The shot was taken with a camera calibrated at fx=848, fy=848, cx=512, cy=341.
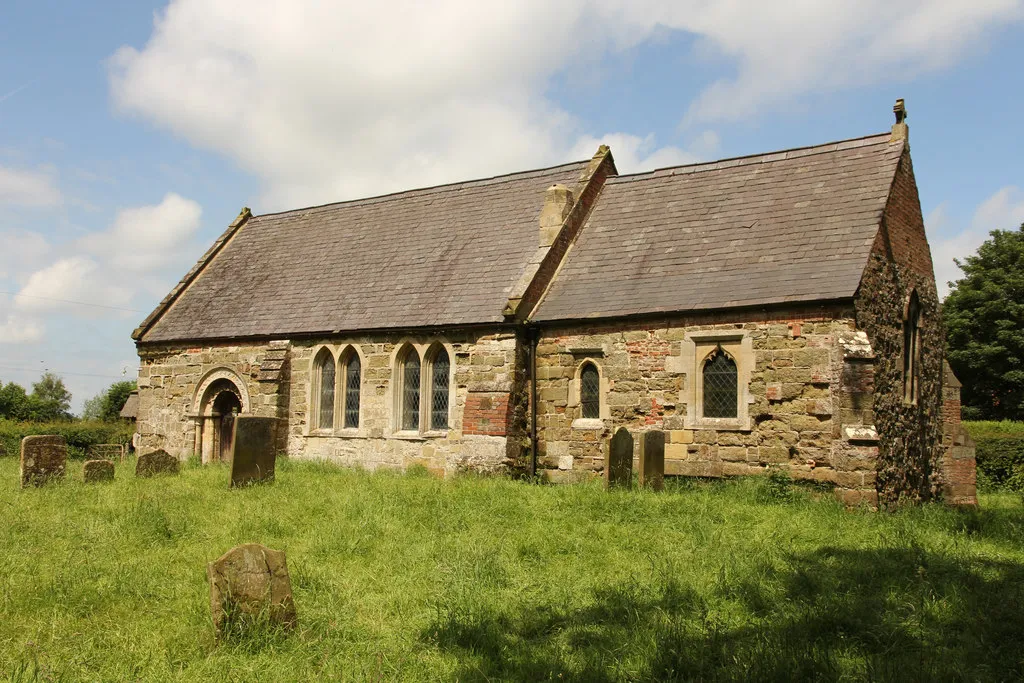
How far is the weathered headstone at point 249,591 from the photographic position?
724 cm

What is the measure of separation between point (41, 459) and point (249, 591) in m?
10.3

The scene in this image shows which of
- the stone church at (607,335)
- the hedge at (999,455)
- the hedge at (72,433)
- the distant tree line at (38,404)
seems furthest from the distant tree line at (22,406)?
the hedge at (999,455)

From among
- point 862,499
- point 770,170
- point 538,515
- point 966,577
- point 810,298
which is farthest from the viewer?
point 770,170

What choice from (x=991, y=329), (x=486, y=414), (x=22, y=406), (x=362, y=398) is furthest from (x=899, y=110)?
(x=22, y=406)

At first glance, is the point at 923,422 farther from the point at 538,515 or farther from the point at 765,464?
the point at 538,515

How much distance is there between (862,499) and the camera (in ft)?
46.0

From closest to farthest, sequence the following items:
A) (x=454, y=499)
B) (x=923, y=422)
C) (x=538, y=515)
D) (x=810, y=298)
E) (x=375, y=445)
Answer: (x=538, y=515) < (x=454, y=499) < (x=810, y=298) < (x=923, y=422) < (x=375, y=445)

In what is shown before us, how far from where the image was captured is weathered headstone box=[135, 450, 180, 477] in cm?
1716

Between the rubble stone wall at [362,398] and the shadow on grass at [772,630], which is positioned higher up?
the rubble stone wall at [362,398]

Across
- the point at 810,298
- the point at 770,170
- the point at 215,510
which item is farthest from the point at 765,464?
the point at 215,510

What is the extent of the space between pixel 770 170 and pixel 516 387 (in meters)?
7.67

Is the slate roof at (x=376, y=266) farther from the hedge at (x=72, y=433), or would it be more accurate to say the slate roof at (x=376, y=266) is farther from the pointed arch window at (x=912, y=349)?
the pointed arch window at (x=912, y=349)

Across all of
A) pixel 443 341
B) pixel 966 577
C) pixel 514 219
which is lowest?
pixel 966 577

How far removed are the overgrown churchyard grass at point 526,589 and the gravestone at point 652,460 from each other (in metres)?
1.39
